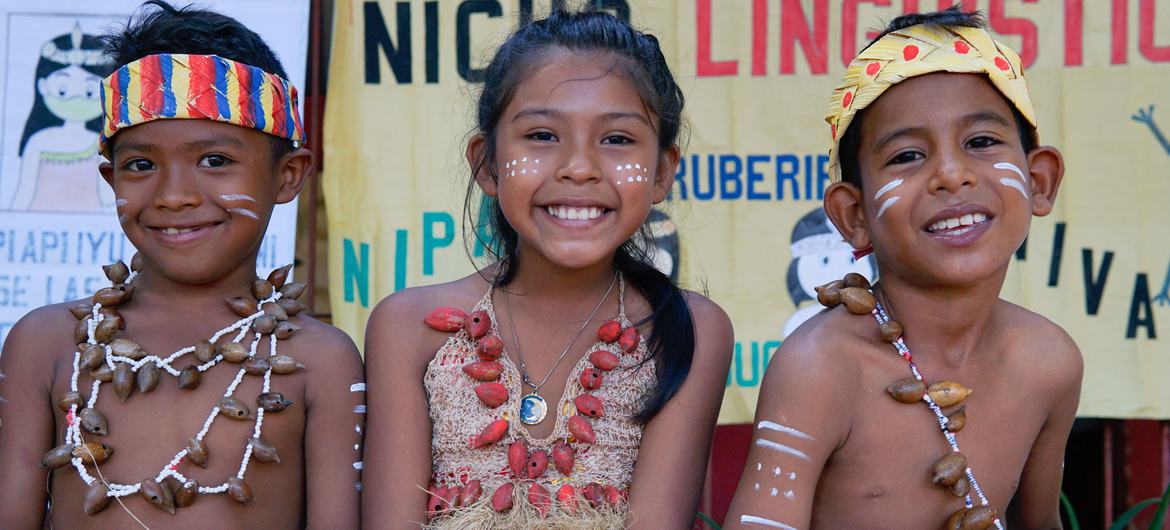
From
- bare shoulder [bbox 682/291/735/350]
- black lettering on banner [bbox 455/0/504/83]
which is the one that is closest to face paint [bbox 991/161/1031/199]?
bare shoulder [bbox 682/291/735/350]

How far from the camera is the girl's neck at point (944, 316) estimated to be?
234 centimetres

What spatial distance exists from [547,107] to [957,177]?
0.82 m

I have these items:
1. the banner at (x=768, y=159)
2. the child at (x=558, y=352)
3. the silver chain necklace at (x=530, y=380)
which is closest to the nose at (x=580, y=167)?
the child at (x=558, y=352)

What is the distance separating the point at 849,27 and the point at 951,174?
73.3 inches

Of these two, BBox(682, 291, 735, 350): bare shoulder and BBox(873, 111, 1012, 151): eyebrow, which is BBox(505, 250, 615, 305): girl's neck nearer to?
BBox(682, 291, 735, 350): bare shoulder

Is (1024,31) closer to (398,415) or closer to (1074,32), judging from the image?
(1074,32)

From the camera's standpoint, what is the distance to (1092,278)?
388 centimetres

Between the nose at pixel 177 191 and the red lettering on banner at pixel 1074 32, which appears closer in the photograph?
the nose at pixel 177 191

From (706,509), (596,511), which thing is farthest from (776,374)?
(706,509)

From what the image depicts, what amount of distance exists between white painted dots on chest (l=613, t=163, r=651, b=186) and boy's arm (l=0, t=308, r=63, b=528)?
121 cm

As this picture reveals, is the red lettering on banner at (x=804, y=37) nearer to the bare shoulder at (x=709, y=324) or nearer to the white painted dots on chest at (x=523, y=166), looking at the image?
the bare shoulder at (x=709, y=324)

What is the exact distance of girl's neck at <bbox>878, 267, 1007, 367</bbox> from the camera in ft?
7.68

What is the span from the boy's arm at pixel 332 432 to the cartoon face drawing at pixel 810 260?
187 cm

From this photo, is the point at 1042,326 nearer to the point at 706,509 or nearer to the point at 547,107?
the point at 547,107
